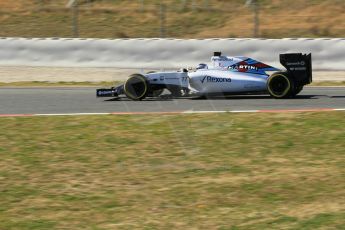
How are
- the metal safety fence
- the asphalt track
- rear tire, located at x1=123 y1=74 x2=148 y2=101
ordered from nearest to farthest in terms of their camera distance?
the asphalt track < rear tire, located at x1=123 y1=74 x2=148 y2=101 < the metal safety fence

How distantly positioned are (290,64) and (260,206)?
7.13 metres

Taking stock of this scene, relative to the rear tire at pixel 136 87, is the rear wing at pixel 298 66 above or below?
above

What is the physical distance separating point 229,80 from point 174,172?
5.58 m

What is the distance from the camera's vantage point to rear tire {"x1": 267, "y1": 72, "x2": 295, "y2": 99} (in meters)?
14.8

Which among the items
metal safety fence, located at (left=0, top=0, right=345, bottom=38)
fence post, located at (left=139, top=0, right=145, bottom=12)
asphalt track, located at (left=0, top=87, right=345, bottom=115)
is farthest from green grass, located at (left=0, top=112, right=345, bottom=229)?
fence post, located at (left=139, top=0, right=145, bottom=12)

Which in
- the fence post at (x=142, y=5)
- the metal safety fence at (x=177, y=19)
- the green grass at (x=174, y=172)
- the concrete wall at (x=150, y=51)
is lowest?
the green grass at (x=174, y=172)

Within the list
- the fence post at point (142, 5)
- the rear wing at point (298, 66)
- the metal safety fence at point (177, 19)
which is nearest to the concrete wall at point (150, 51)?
the metal safety fence at point (177, 19)

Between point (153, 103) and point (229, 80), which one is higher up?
point (229, 80)

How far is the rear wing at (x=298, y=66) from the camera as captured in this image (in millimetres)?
14859

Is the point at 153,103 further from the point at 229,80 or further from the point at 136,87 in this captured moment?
the point at 229,80

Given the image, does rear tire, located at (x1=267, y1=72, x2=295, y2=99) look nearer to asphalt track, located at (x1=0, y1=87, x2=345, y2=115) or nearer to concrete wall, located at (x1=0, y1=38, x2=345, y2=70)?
asphalt track, located at (x1=0, y1=87, x2=345, y2=115)

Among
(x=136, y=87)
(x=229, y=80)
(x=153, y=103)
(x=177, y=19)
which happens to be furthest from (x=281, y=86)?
(x=177, y=19)

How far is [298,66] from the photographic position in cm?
1490

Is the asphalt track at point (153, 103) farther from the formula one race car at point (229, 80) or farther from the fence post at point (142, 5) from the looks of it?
the fence post at point (142, 5)
